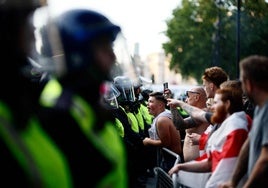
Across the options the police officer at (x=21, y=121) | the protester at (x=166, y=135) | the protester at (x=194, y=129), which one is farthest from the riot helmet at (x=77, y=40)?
the protester at (x=166, y=135)

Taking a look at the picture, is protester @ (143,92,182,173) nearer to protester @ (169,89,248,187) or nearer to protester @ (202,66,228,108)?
protester @ (202,66,228,108)

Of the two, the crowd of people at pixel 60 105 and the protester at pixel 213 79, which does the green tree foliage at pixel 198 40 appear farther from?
the crowd of people at pixel 60 105

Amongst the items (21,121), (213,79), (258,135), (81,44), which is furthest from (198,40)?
(21,121)

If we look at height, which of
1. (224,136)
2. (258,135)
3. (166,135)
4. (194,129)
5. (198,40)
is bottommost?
(198,40)

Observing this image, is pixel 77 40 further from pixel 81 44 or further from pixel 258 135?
pixel 258 135

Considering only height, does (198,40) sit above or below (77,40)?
below

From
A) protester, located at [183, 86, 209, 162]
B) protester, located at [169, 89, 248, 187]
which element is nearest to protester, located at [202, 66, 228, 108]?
protester, located at [183, 86, 209, 162]

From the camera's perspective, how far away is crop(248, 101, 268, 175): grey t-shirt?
147 inches

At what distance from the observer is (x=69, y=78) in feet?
6.63

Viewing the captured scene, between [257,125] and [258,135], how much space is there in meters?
0.06

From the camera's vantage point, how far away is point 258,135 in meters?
3.79

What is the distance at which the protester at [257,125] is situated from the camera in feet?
12.3

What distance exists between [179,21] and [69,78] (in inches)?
1990

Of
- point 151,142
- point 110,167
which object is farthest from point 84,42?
point 151,142
